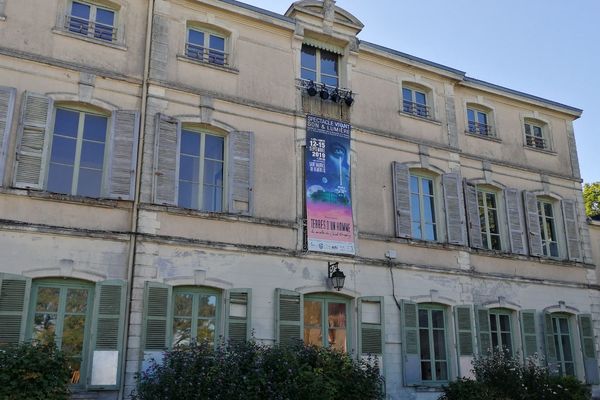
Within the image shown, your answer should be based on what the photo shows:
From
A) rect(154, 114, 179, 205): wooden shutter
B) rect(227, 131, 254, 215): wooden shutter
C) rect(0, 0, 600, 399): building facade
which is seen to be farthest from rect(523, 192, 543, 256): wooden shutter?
rect(154, 114, 179, 205): wooden shutter

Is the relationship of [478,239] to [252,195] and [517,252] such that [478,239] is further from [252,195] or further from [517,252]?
[252,195]

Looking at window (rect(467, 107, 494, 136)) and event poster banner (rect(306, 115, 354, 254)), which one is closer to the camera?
event poster banner (rect(306, 115, 354, 254))

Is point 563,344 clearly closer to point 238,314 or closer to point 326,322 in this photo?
point 326,322

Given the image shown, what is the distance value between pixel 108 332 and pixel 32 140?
3245 mm

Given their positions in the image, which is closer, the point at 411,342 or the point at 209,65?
the point at 209,65

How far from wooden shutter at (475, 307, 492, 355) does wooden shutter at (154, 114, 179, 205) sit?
699 centimetres

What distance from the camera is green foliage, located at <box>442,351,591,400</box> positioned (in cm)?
1105

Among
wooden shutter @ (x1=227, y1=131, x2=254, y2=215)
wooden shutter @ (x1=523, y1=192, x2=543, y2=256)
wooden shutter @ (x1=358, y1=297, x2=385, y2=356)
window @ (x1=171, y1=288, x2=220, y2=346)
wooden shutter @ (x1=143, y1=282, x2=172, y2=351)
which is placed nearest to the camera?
wooden shutter @ (x1=143, y1=282, x2=172, y2=351)

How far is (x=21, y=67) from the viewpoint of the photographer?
9.71 metres

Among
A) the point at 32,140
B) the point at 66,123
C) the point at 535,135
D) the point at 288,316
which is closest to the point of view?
the point at 32,140

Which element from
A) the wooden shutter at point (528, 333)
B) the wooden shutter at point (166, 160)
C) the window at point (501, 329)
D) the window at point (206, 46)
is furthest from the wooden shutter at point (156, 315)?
the wooden shutter at point (528, 333)

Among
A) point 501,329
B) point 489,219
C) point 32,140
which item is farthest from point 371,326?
point 32,140

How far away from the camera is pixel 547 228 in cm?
1508

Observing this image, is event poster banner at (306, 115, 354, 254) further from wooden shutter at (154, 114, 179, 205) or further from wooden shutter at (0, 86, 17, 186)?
wooden shutter at (0, 86, 17, 186)
